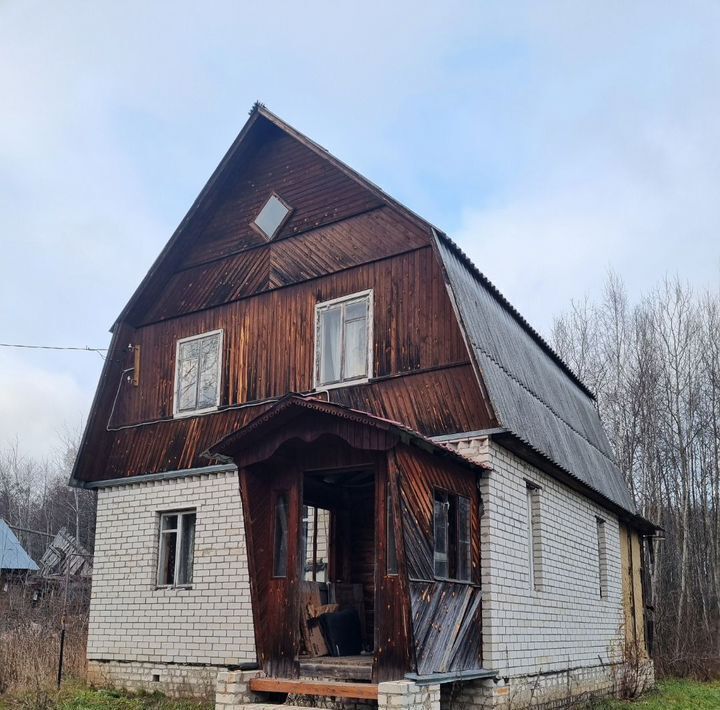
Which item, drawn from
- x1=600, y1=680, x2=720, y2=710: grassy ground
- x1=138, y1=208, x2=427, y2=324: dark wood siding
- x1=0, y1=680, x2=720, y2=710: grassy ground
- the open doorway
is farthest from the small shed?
x1=600, y1=680, x2=720, y2=710: grassy ground

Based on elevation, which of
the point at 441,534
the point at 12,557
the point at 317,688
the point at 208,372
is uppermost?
the point at 208,372

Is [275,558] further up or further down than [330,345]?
further down

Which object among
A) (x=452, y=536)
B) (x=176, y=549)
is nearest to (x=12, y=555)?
(x=176, y=549)

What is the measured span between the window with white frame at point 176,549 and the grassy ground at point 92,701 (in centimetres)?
164

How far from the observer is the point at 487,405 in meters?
9.88

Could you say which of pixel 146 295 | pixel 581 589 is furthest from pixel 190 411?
pixel 581 589

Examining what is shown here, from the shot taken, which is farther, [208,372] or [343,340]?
[208,372]

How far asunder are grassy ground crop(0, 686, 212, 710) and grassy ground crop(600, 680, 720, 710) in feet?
20.7

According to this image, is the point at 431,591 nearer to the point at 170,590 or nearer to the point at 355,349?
the point at 355,349


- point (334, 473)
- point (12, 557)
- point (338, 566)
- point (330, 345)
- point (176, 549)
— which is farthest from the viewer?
point (12, 557)

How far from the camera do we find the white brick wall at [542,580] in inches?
383

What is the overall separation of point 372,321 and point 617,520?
794 cm

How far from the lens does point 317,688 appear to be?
27.5ft

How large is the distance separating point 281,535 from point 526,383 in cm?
503
